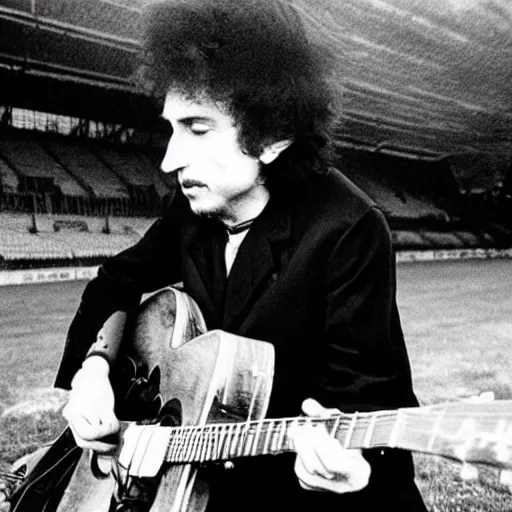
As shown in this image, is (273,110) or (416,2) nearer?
(273,110)

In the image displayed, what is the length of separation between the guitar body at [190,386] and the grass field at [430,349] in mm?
455

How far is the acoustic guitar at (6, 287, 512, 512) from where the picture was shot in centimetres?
77

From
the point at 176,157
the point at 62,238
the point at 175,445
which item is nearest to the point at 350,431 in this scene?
the point at 175,445

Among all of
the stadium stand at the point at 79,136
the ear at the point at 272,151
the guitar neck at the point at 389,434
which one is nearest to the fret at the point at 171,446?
the guitar neck at the point at 389,434

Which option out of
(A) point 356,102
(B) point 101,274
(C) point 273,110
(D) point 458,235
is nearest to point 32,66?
(B) point 101,274

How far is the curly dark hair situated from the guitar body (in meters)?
0.34

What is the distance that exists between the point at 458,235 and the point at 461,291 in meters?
0.17

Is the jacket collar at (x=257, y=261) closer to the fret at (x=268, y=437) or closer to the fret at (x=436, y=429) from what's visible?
the fret at (x=268, y=437)

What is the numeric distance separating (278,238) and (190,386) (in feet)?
1.05

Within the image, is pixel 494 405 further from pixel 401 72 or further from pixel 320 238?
pixel 401 72

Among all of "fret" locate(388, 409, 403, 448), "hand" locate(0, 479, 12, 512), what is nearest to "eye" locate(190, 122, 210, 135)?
"fret" locate(388, 409, 403, 448)

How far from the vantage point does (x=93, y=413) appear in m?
1.27

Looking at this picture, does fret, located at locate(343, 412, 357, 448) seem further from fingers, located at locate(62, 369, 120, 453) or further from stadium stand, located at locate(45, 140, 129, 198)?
stadium stand, located at locate(45, 140, 129, 198)

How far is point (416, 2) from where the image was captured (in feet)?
5.54
